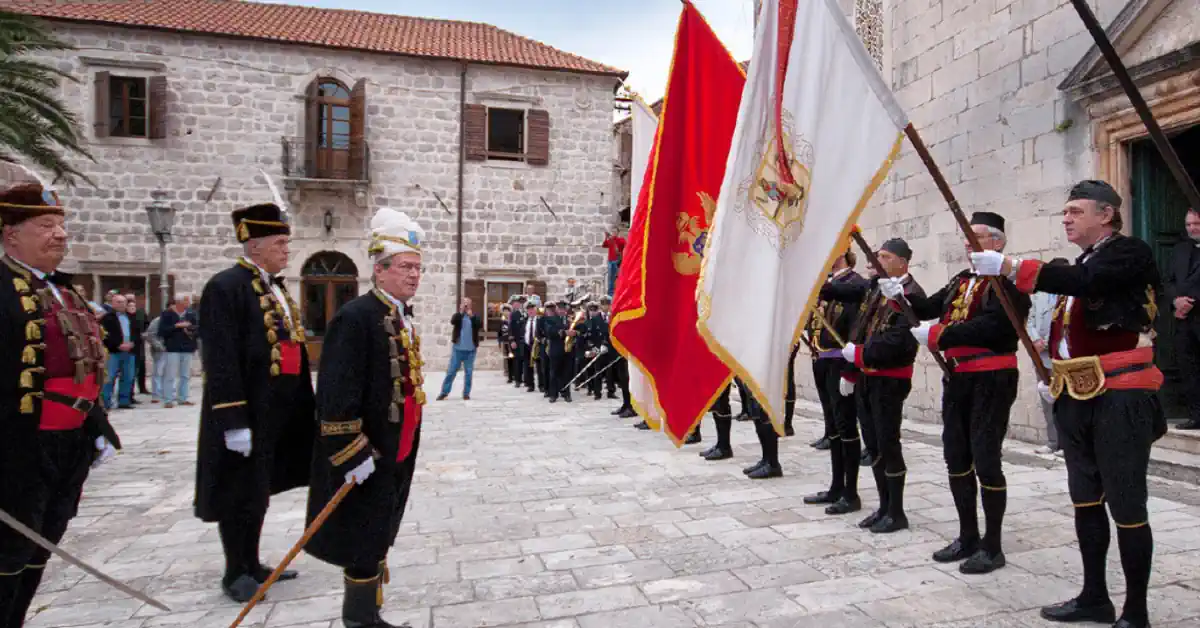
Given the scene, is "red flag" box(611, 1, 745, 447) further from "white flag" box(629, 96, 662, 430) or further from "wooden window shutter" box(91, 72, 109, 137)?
"wooden window shutter" box(91, 72, 109, 137)

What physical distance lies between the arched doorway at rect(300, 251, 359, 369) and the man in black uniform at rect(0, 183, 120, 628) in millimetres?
16527

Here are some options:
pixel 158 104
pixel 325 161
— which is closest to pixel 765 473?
pixel 325 161

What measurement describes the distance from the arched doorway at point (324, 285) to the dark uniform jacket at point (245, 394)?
1593 cm

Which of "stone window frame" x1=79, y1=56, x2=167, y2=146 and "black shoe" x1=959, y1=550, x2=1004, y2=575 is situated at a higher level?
"stone window frame" x1=79, y1=56, x2=167, y2=146

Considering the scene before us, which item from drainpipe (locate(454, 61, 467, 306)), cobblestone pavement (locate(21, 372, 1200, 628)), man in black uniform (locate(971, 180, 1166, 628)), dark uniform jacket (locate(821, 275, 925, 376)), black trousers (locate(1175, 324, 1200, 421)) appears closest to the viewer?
man in black uniform (locate(971, 180, 1166, 628))

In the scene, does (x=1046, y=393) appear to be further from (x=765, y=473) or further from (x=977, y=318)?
(x=765, y=473)

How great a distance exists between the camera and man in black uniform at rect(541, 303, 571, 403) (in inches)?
529

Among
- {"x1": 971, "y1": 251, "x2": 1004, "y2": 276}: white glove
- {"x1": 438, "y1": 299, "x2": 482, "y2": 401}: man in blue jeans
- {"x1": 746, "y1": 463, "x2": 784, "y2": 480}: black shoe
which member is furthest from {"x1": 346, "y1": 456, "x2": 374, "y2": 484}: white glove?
{"x1": 438, "y1": 299, "x2": 482, "y2": 401}: man in blue jeans

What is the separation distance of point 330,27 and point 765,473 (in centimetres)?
1957

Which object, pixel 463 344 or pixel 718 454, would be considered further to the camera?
pixel 463 344

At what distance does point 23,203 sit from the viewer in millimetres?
2994

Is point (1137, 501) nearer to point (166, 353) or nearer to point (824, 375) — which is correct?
point (824, 375)

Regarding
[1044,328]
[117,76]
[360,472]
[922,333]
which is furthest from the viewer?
[117,76]

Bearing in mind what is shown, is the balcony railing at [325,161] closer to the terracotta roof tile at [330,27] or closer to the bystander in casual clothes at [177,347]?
the terracotta roof tile at [330,27]
